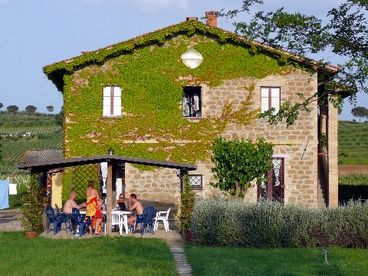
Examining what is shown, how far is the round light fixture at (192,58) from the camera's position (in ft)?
89.8

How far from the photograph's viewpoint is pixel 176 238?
20719mm

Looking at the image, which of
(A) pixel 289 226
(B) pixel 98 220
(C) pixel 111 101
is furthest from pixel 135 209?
(C) pixel 111 101

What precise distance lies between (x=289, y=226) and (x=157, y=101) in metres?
9.81

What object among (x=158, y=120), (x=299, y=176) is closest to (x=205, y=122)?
(x=158, y=120)

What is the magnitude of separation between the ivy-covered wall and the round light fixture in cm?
15

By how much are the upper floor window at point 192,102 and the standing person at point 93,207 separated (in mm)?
7550

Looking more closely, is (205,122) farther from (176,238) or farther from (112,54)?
(176,238)

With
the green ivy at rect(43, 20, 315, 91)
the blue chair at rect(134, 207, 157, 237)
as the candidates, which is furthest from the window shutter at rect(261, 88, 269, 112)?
the blue chair at rect(134, 207, 157, 237)

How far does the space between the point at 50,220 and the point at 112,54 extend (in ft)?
24.8

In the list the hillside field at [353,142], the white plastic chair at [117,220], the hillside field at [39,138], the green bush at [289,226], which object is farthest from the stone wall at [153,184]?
the hillside field at [353,142]

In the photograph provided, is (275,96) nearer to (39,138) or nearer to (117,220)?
(117,220)

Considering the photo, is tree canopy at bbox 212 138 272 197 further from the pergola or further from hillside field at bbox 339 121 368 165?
hillside field at bbox 339 121 368 165

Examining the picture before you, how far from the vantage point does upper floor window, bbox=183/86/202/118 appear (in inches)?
1094

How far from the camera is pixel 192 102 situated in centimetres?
2791
